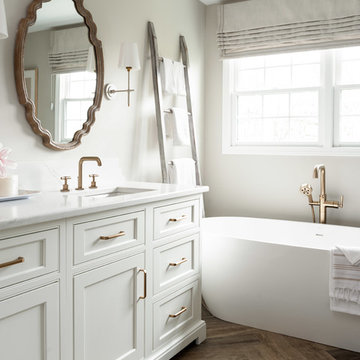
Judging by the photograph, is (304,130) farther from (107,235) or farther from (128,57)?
(107,235)

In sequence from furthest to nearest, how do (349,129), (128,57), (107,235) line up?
(349,129) < (128,57) < (107,235)

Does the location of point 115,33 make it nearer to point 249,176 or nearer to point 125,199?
point 125,199

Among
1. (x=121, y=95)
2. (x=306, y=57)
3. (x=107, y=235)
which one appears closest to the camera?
(x=107, y=235)

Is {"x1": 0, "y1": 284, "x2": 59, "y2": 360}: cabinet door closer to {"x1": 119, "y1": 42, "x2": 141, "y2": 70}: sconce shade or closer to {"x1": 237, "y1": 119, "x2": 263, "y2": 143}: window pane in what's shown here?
{"x1": 119, "y1": 42, "x2": 141, "y2": 70}: sconce shade

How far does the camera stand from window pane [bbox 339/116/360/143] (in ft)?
11.0

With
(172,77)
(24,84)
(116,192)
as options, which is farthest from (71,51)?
(172,77)

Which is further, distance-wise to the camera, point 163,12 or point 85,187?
point 163,12

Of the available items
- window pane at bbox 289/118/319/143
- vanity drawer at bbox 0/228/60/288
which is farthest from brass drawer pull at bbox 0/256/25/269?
window pane at bbox 289/118/319/143

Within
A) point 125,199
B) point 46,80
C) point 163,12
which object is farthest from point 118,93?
point 125,199

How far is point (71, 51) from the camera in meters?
2.45

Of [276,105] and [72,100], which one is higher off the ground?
[276,105]

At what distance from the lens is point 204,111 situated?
3.93 m

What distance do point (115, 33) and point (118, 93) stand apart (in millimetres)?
381

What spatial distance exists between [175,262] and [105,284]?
570mm
